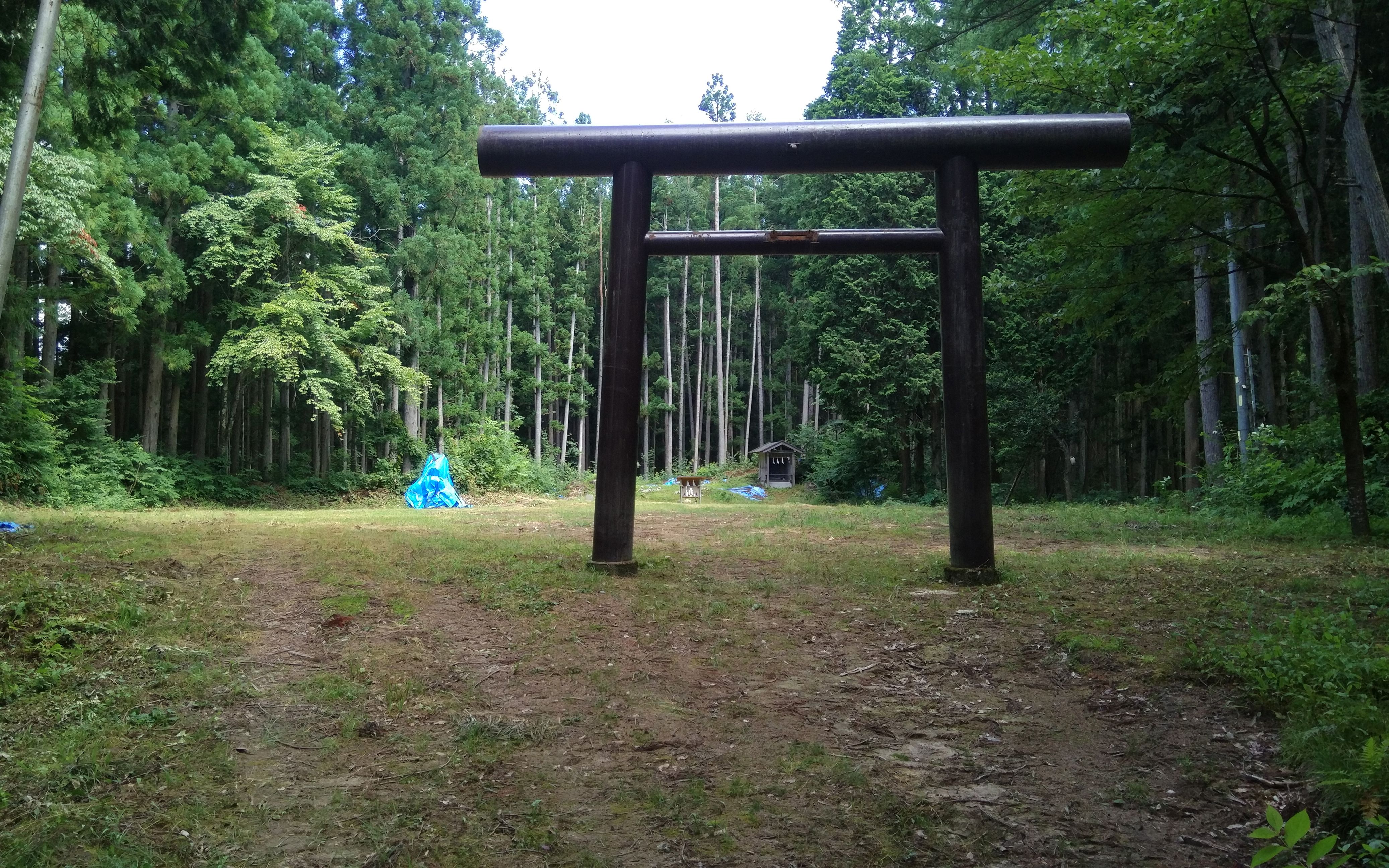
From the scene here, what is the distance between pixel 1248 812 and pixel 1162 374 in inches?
356

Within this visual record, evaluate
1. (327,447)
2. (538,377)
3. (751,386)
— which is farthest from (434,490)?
(751,386)

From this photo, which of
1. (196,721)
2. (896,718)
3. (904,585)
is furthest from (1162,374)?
(196,721)

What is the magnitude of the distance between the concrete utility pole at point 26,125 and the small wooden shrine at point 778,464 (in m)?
29.8

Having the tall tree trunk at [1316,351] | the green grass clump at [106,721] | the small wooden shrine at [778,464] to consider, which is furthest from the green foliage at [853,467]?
the green grass clump at [106,721]

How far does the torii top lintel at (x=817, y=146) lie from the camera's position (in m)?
6.82

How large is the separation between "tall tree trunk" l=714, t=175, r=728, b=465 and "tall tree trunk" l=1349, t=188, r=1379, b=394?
3008cm

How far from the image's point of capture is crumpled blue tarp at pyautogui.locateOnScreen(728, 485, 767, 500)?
29.5 m

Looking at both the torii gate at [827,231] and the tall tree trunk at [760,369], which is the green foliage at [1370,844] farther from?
the tall tree trunk at [760,369]

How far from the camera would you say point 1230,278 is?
50.0ft

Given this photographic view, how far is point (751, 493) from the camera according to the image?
3047 cm

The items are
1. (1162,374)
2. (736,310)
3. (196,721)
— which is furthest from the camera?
(736,310)

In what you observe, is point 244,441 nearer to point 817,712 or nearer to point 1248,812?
point 817,712

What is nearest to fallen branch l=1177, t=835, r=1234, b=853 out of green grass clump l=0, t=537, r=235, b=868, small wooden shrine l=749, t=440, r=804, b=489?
green grass clump l=0, t=537, r=235, b=868

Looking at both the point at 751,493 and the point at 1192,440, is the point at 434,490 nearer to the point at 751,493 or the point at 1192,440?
the point at 751,493
